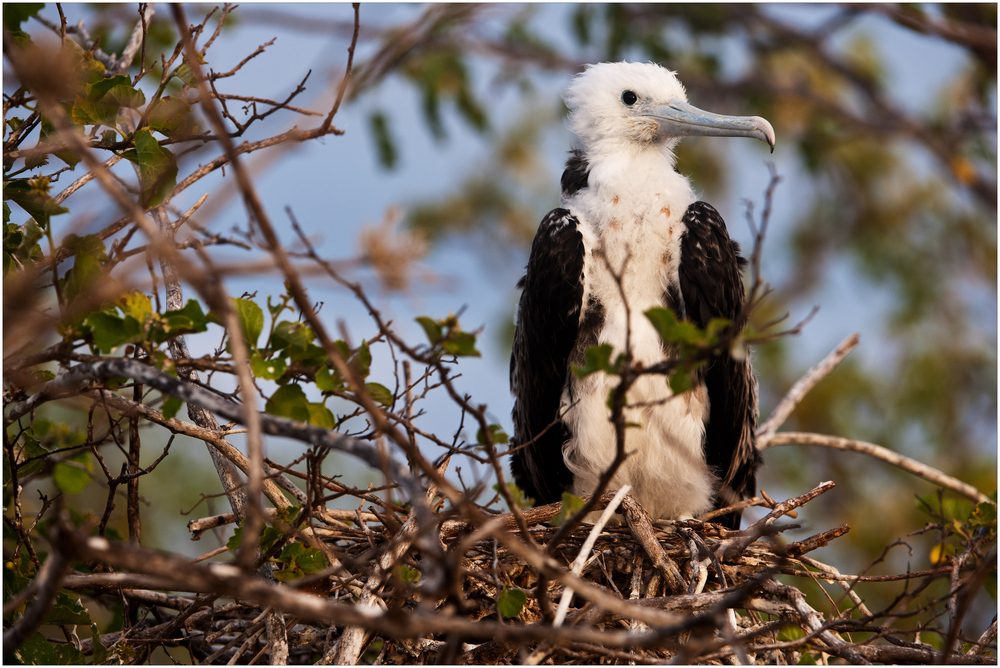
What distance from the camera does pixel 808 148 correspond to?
21.6 ft

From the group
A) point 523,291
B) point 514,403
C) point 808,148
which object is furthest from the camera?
point 808,148

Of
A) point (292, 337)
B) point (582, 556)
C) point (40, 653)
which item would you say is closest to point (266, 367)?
point (292, 337)

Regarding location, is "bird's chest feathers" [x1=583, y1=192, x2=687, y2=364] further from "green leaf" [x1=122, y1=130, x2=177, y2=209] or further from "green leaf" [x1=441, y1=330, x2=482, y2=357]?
"green leaf" [x1=122, y1=130, x2=177, y2=209]

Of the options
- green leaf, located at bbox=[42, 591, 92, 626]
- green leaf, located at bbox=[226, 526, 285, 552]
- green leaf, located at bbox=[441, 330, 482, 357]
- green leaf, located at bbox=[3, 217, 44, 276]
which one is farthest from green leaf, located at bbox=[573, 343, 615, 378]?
green leaf, located at bbox=[42, 591, 92, 626]

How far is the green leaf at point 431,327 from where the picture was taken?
Result: 1842 mm

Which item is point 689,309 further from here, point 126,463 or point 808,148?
point 808,148

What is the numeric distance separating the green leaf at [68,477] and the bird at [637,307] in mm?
1398

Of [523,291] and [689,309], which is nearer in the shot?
[689,309]

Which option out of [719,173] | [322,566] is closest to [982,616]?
[322,566]

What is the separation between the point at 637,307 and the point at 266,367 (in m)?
1.48

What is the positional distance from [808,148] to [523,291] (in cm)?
407

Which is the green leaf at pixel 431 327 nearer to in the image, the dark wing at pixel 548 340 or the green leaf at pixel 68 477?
the green leaf at pixel 68 477

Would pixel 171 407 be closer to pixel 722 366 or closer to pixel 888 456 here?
pixel 722 366

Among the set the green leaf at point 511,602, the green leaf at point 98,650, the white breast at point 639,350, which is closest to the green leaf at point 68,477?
the green leaf at point 98,650
